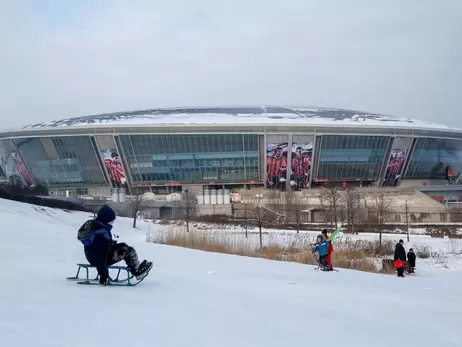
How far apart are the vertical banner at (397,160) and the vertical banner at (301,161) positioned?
10.8m

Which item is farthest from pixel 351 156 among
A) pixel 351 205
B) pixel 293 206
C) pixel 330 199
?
pixel 351 205

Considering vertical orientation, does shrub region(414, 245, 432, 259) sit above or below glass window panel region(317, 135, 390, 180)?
below

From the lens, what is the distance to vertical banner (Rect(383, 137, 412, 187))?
209 ft

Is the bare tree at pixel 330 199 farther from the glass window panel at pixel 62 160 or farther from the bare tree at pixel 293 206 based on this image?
the glass window panel at pixel 62 160

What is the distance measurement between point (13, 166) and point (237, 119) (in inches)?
1314

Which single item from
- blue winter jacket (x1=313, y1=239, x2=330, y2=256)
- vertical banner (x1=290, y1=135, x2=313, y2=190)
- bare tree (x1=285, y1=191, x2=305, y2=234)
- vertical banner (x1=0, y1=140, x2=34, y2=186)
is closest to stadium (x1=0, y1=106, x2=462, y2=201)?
vertical banner (x1=290, y1=135, x2=313, y2=190)

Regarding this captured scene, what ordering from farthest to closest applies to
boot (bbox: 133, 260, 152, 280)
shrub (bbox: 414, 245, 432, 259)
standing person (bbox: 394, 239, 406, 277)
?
shrub (bbox: 414, 245, 432, 259) < standing person (bbox: 394, 239, 406, 277) < boot (bbox: 133, 260, 152, 280)

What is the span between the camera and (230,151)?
2467 inches

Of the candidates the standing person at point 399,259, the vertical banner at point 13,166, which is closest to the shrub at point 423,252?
the standing person at point 399,259

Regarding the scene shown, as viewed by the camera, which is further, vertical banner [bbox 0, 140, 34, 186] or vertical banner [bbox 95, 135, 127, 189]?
vertical banner [bbox 0, 140, 34, 186]

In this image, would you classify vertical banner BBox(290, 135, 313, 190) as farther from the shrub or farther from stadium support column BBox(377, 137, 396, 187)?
the shrub

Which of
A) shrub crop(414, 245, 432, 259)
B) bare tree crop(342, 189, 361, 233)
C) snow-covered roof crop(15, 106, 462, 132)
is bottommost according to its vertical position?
shrub crop(414, 245, 432, 259)

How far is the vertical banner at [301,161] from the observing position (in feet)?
201

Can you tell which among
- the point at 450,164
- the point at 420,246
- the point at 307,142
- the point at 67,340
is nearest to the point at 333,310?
the point at 67,340
